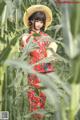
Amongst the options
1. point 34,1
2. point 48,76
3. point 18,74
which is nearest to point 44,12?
point 34,1

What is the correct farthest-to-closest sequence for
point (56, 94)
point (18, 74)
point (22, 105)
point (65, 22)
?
point (22, 105) < point (18, 74) < point (56, 94) < point (65, 22)

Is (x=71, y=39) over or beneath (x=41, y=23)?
beneath

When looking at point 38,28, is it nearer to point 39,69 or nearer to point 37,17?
point 37,17

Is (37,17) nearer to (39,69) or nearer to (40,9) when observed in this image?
(40,9)

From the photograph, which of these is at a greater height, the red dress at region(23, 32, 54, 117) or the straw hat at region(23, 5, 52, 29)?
the straw hat at region(23, 5, 52, 29)

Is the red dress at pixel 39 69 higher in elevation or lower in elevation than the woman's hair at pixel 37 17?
lower

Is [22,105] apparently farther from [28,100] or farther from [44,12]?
[44,12]

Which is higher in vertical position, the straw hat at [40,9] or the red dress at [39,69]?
the straw hat at [40,9]

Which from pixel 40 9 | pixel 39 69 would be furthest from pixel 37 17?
pixel 39 69

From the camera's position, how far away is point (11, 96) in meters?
1.29

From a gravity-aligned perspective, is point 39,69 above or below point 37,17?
below

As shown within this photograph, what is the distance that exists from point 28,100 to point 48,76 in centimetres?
72

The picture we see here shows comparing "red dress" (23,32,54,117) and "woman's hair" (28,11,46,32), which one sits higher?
"woman's hair" (28,11,46,32)

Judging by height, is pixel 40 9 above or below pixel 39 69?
above
